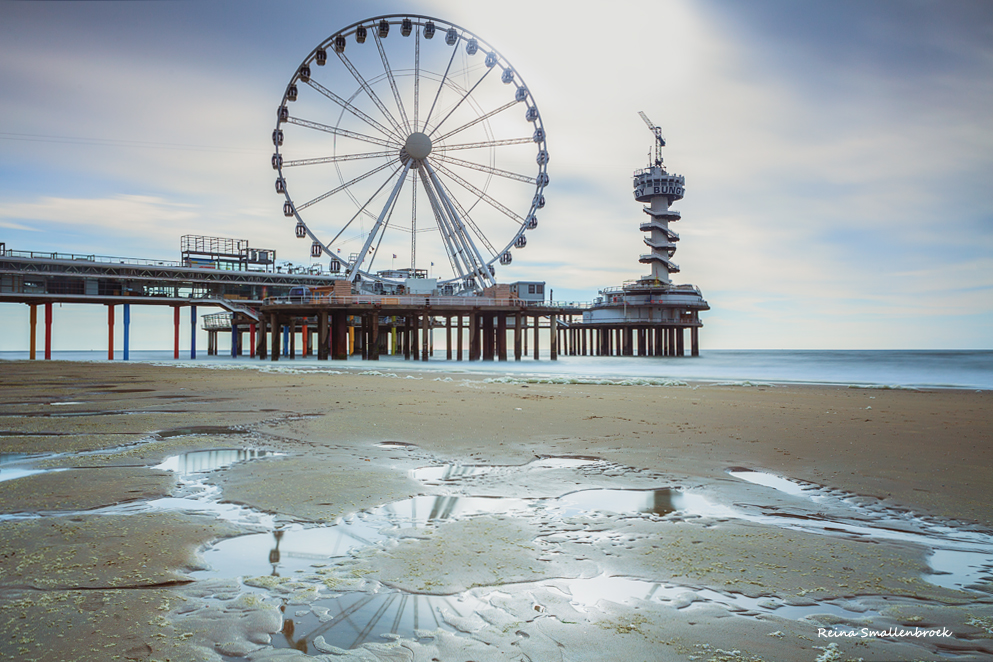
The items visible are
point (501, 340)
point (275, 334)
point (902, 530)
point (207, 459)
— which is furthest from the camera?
point (501, 340)

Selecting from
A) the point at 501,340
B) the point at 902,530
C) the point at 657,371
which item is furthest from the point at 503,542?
the point at 501,340

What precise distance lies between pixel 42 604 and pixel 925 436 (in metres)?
9.68

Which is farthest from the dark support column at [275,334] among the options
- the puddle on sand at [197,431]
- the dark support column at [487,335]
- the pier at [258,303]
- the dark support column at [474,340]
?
the puddle on sand at [197,431]

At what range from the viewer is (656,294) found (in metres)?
70.8

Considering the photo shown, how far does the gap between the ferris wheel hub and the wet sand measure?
1221 inches

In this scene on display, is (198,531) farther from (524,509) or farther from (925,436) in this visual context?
(925,436)

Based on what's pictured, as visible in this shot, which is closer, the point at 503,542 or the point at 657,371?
the point at 503,542

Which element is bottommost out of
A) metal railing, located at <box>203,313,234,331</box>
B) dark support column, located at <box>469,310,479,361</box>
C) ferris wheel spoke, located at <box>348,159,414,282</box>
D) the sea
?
the sea

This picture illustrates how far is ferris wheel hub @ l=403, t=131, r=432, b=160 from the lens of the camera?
38094 mm

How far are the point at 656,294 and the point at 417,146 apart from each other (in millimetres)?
40232

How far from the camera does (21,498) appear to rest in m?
4.82

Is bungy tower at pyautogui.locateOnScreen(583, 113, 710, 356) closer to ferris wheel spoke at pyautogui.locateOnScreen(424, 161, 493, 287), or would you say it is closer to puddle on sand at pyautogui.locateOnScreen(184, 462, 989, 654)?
ferris wheel spoke at pyautogui.locateOnScreen(424, 161, 493, 287)

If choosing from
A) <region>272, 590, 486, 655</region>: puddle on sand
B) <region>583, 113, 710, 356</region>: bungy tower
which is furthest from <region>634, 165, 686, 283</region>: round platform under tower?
<region>272, 590, 486, 655</region>: puddle on sand

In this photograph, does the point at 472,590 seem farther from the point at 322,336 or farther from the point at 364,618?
the point at 322,336
